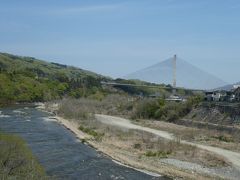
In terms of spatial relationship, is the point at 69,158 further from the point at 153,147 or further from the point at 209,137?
the point at 209,137

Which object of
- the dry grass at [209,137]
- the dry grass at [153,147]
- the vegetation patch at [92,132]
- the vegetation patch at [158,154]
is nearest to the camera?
the dry grass at [153,147]

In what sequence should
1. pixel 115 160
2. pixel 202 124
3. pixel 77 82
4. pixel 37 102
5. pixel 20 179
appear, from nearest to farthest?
pixel 20 179 < pixel 115 160 < pixel 202 124 < pixel 37 102 < pixel 77 82

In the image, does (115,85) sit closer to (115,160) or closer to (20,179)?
(115,160)

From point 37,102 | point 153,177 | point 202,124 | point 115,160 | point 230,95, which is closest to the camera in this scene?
point 153,177

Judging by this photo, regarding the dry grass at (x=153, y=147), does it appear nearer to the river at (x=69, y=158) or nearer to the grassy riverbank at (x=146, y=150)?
the grassy riverbank at (x=146, y=150)

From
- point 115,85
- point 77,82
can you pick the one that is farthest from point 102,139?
point 115,85

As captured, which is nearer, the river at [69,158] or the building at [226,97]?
the river at [69,158]

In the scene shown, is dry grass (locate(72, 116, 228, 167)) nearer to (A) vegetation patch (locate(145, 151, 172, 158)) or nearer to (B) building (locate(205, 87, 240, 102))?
(A) vegetation patch (locate(145, 151, 172, 158))

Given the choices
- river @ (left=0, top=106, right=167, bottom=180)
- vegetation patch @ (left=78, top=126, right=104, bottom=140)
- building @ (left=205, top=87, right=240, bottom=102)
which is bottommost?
river @ (left=0, top=106, right=167, bottom=180)

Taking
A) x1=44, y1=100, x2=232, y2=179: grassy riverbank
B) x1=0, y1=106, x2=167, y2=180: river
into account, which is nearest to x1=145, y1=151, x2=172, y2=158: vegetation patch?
x1=44, y1=100, x2=232, y2=179: grassy riverbank

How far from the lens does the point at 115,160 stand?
44.1 meters

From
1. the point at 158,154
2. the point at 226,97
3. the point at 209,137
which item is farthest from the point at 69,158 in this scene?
the point at 226,97

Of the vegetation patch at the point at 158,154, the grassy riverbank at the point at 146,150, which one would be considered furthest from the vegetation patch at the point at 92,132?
the vegetation patch at the point at 158,154

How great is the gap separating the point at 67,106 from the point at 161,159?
59.4 m
